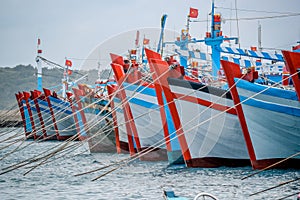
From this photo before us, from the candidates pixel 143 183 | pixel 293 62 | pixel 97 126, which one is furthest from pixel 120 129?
pixel 293 62

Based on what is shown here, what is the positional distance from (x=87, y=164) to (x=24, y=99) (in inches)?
536

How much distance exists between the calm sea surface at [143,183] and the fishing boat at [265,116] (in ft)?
1.79

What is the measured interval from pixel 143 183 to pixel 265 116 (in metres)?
3.19

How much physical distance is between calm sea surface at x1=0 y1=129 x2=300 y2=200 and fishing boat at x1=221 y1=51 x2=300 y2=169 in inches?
21.5

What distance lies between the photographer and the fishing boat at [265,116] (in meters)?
11.4

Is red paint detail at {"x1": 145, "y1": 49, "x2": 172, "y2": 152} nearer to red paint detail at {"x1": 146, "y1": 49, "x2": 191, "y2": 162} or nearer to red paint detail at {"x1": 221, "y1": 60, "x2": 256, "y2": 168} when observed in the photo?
red paint detail at {"x1": 146, "y1": 49, "x2": 191, "y2": 162}

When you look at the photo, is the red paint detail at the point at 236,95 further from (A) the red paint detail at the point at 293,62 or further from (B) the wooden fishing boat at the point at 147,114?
(B) the wooden fishing boat at the point at 147,114

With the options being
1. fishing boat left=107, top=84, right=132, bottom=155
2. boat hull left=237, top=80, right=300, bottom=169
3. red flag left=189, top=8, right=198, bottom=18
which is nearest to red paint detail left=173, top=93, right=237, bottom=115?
boat hull left=237, top=80, right=300, bottom=169

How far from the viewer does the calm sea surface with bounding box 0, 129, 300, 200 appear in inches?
404

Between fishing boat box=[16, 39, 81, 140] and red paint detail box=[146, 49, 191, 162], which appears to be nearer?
red paint detail box=[146, 49, 191, 162]

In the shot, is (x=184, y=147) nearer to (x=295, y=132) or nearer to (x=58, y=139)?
(x=295, y=132)

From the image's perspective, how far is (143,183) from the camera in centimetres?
1153

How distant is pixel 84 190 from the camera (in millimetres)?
10867

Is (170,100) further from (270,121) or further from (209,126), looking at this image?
(270,121)
